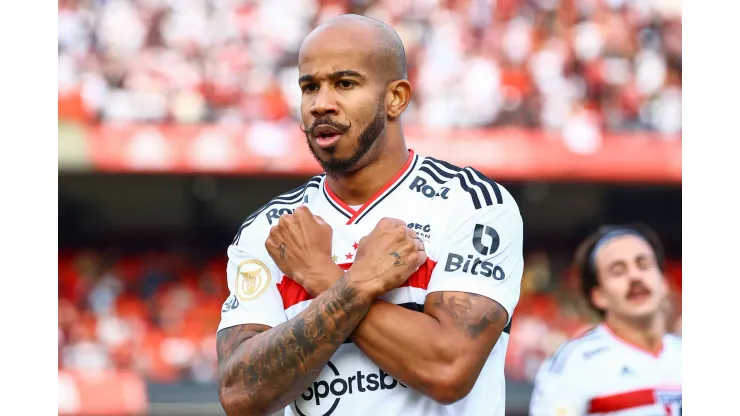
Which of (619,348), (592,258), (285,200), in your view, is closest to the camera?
(285,200)

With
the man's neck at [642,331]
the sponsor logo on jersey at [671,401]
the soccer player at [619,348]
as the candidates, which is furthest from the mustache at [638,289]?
the sponsor logo on jersey at [671,401]

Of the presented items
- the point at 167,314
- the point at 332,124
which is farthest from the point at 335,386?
the point at 167,314

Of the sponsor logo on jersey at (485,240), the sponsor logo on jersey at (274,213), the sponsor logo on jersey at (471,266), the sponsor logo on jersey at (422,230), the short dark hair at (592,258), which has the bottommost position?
the sponsor logo on jersey at (471,266)

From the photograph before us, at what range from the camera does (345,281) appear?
233 cm

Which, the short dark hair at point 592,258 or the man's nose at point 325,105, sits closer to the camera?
the man's nose at point 325,105

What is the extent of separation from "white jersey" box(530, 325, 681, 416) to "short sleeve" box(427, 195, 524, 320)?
2.39 m

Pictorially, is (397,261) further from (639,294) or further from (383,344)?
(639,294)

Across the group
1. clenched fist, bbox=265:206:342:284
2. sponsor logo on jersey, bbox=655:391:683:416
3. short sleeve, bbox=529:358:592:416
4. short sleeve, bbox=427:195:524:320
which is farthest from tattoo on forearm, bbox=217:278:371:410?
sponsor logo on jersey, bbox=655:391:683:416

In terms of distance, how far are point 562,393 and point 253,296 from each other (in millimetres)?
2582

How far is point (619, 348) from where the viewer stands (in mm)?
4980

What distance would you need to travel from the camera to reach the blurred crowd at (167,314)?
12.4m

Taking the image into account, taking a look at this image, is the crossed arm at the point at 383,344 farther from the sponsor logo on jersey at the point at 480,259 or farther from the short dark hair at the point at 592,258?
the short dark hair at the point at 592,258
